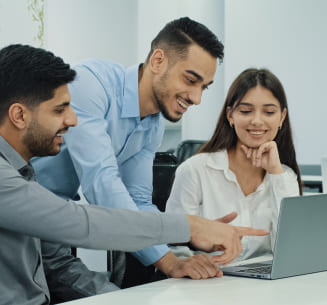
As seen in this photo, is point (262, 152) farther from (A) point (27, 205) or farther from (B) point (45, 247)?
(A) point (27, 205)

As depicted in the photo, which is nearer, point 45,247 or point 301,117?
point 45,247

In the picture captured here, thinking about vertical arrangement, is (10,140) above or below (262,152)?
above

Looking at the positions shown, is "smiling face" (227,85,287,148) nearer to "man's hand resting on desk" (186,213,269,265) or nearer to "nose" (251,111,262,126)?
"nose" (251,111,262,126)

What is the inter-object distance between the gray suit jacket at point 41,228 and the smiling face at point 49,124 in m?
0.05

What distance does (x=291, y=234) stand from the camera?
1.14 metres

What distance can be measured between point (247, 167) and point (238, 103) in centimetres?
26

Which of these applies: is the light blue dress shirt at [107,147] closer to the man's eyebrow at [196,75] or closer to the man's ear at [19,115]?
the man's eyebrow at [196,75]

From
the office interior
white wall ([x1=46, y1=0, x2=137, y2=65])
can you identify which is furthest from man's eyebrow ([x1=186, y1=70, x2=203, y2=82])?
white wall ([x1=46, y1=0, x2=137, y2=65])

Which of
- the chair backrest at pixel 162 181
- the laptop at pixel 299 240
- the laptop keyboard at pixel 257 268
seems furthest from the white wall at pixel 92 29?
the laptop at pixel 299 240

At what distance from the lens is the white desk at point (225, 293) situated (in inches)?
38.2

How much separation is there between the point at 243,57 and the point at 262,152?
272 centimetres

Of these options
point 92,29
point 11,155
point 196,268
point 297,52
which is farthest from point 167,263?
point 297,52

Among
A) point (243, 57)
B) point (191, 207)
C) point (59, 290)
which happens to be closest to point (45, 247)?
point (59, 290)

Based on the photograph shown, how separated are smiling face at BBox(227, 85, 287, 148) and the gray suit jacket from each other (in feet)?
2.98
